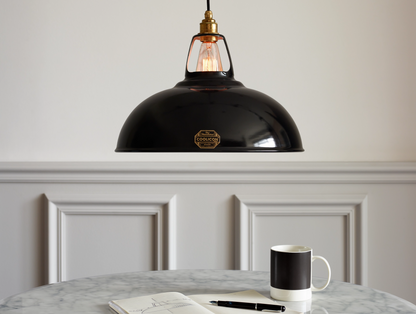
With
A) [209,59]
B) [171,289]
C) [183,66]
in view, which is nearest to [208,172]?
[183,66]

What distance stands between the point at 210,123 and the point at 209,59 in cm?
16

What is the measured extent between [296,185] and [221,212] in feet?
0.85

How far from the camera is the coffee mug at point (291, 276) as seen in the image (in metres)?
0.76

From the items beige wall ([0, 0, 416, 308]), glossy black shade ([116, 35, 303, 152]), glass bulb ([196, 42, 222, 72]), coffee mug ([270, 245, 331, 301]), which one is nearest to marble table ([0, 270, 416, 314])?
coffee mug ([270, 245, 331, 301])

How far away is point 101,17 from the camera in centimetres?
148

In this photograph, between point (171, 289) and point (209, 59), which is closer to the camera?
point (209, 59)

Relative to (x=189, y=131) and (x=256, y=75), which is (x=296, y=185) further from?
(x=189, y=131)

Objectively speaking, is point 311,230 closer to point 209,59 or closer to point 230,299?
point 230,299

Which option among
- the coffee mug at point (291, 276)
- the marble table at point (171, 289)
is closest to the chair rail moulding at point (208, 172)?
the marble table at point (171, 289)

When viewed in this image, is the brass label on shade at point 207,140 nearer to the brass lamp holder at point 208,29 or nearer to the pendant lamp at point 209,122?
the pendant lamp at point 209,122

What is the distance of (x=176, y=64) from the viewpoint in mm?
1484

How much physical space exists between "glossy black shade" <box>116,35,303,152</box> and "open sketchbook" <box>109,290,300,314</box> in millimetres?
244

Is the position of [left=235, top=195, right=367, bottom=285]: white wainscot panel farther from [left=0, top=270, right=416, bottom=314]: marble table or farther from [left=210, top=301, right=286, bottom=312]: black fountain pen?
[left=210, top=301, right=286, bottom=312]: black fountain pen

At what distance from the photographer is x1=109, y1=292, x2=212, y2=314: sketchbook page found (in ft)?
2.17
